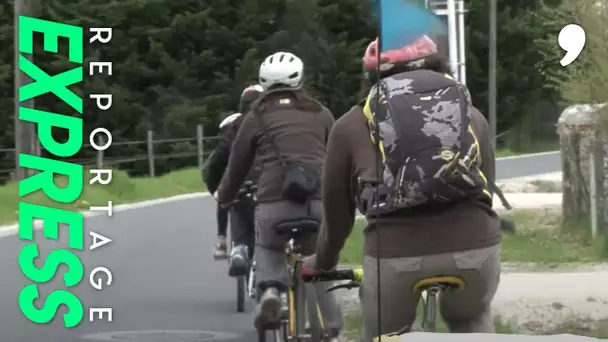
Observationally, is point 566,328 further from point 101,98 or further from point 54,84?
point 54,84

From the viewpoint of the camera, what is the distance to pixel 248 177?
7.00 m

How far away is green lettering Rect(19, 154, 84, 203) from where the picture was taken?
5.35m

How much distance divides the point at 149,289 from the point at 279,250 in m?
4.27

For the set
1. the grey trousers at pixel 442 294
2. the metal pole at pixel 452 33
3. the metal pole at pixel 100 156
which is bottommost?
the grey trousers at pixel 442 294

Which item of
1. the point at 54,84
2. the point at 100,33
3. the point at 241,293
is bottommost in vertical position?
the point at 241,293

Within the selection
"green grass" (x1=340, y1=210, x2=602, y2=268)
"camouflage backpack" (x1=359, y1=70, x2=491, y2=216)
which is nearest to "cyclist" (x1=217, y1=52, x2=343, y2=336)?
"camouflage backpack" (x1=359, y1=70, x2=491, y2=216)

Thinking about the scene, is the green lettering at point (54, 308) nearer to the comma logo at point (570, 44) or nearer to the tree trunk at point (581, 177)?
the tree trunk at point (581, 177)

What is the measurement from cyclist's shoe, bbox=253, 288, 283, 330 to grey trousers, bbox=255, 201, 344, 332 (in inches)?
1.7

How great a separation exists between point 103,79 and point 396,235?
4289mm

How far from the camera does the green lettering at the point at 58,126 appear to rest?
5.12 meters

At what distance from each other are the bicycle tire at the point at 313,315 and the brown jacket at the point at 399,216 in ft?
6.88

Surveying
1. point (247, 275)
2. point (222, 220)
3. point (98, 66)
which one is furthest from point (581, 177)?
point (98, 66)

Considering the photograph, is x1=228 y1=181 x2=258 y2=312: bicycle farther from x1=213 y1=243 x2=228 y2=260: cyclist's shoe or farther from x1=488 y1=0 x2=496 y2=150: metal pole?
x1=488 y1=0 x2=496 y2=150: metal pole

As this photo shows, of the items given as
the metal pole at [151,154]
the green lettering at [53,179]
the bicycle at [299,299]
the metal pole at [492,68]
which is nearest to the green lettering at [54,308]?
the green lettering at [53,179]
